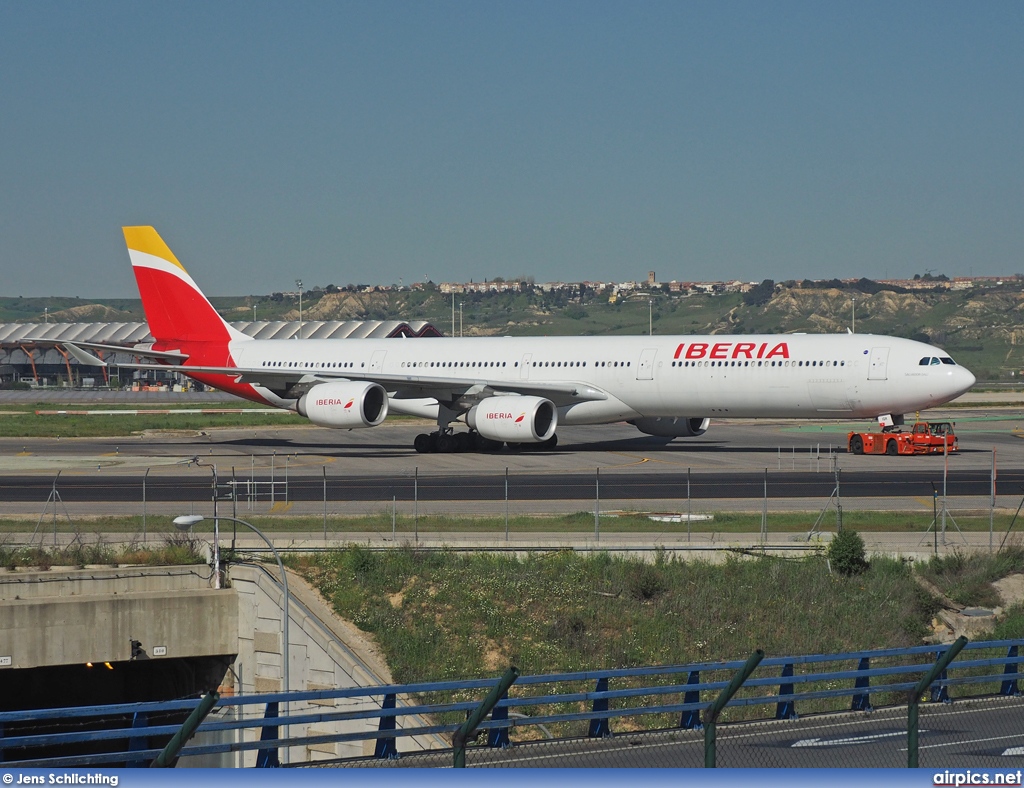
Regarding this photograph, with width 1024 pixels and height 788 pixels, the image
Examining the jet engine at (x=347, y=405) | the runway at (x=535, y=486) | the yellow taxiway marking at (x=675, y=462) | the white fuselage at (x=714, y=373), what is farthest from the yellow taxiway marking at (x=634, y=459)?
the jet engine at (x=347, y=405)

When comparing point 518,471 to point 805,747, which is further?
point 518,471

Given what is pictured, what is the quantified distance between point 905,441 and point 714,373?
9.69m

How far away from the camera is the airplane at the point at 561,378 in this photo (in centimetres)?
4378

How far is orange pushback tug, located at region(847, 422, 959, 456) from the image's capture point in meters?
49.2

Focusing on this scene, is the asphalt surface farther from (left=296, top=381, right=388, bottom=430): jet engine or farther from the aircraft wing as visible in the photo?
(left=296, top=381, right=388, bottom=430): jet engine

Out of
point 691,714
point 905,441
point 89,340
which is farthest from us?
point 89,340

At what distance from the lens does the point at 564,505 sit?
34.5 metres

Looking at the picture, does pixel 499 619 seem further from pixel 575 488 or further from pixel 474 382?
pixel 474 382

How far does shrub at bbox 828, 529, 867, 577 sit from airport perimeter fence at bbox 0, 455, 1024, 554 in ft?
3.87

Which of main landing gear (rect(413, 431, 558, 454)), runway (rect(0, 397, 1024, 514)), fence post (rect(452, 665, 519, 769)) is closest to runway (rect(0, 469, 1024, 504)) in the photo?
runway (rect(0, 397, 1024, 514))

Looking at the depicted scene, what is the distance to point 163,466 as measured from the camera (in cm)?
4659

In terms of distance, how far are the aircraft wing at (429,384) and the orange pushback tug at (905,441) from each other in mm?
11415

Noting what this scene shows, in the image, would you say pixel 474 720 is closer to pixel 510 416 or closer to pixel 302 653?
pixel 302 653

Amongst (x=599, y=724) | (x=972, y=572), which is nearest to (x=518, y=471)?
(x=972, y=572)
